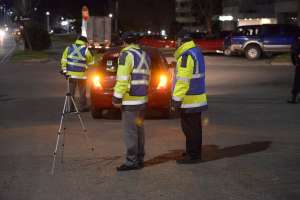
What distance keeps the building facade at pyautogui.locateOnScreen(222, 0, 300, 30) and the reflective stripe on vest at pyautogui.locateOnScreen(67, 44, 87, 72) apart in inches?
1334

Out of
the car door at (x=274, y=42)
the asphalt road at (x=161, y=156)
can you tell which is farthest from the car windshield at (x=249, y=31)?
the asphalt road at (x=161, y=156)

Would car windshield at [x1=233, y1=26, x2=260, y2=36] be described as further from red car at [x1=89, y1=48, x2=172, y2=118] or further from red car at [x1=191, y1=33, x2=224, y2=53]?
red car at [x1=89, y1=48, x2=172, y2=118]

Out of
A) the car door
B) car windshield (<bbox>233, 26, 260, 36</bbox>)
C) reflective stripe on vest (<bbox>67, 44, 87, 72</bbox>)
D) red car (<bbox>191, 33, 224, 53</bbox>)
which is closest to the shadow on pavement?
reflective stripe on vest (<bbox>67, 44, 87, 72</bbox>)

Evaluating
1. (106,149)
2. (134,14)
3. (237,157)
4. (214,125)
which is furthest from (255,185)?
(134,14)

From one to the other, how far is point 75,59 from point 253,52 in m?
23.7

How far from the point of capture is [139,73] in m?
8.48

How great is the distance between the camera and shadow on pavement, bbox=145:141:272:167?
A: 9375mm

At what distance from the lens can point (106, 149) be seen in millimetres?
10133

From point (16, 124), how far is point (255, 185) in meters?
6.39

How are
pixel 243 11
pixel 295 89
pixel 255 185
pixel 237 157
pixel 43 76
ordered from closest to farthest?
pixel 255 185 → pixel 237 157 → pixel 295 89 → pixel 43 76 → pixel 243 11

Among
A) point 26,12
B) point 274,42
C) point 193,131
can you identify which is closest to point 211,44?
point 274,42

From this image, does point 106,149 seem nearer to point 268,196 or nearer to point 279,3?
point 268,196

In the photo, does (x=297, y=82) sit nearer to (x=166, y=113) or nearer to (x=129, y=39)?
(x=166, y=113)

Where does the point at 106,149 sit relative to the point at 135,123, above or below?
below
